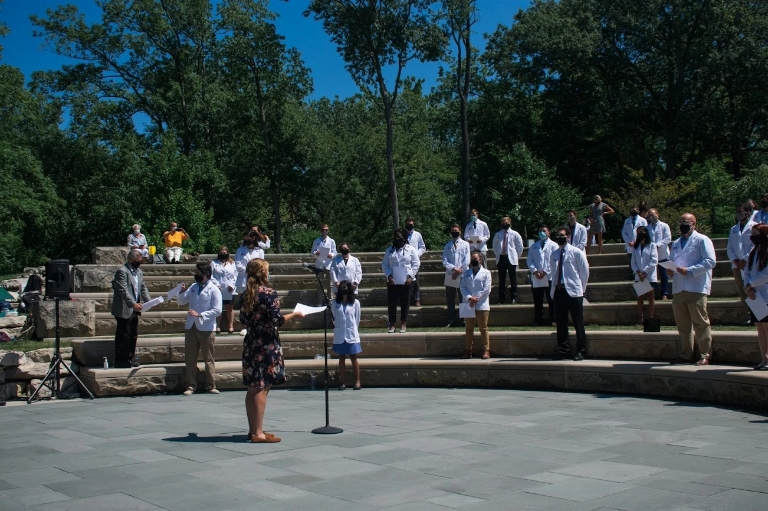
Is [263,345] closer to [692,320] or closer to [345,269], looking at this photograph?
[692,320]

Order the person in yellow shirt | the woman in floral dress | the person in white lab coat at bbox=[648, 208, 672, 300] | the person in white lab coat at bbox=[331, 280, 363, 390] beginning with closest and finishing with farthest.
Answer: the woman in floral dress → the person in white lab coat at bbox=[331, 280, 363, 390] → the person in white lab coat at bbox=[648, 208, 672, 300] → the person in yellow shirt

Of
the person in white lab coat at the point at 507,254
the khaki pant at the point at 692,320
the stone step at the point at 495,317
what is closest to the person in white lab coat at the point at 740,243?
the stone step at the point at 495,317

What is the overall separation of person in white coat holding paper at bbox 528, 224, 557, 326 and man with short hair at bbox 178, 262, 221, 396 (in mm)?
6238

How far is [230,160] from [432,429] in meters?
32.7

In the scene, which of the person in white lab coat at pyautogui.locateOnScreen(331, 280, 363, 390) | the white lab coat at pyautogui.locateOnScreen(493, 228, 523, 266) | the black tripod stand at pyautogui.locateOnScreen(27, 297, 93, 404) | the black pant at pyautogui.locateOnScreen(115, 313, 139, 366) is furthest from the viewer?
the white lab coat at pyautogui.locateOnScreen(493, 228, 523, 266)

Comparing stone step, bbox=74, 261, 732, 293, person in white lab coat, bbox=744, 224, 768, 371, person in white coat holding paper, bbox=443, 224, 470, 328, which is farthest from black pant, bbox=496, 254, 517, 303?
person in white lab coat, bbox=744, 224, 768, 371

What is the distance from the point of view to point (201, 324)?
1316 centimetres

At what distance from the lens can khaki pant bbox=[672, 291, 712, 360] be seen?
1087cm

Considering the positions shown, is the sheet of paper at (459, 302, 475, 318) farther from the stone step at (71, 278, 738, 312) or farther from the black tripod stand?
the black tripod stand

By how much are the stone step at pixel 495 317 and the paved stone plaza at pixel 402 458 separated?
3345 mm

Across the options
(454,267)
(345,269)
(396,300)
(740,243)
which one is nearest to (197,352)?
(345,269)

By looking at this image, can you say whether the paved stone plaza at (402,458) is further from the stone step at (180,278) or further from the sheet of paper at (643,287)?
the stone step at (180,278)

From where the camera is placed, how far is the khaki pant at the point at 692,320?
10.9 m

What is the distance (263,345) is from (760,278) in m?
6.41
